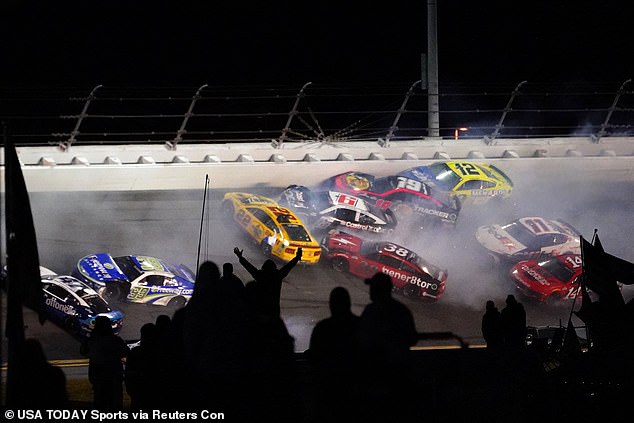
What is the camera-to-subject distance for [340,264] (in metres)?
15.7

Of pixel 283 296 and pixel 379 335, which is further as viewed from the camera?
pixel 283 296

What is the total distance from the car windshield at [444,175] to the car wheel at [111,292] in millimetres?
7037

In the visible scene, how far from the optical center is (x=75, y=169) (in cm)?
1795

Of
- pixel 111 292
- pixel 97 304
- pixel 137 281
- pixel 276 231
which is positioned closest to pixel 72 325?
pixel 97 304

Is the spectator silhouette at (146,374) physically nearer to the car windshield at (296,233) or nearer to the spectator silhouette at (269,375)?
the spectator silhouette at (269,375)

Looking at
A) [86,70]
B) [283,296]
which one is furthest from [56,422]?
[86,70]

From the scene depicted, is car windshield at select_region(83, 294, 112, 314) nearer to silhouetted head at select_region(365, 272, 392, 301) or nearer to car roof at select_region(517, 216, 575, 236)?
car roof at select_region(517, 216, 575, 236)

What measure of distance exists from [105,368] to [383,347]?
9.09 feet

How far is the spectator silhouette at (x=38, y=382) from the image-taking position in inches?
247

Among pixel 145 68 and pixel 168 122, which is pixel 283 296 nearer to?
pixel 168 122

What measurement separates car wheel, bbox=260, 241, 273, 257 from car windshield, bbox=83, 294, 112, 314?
3252mm

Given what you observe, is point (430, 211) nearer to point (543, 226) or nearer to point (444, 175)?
point (444, 175)

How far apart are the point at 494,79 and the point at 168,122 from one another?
520 inches

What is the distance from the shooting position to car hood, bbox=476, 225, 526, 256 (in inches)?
660
